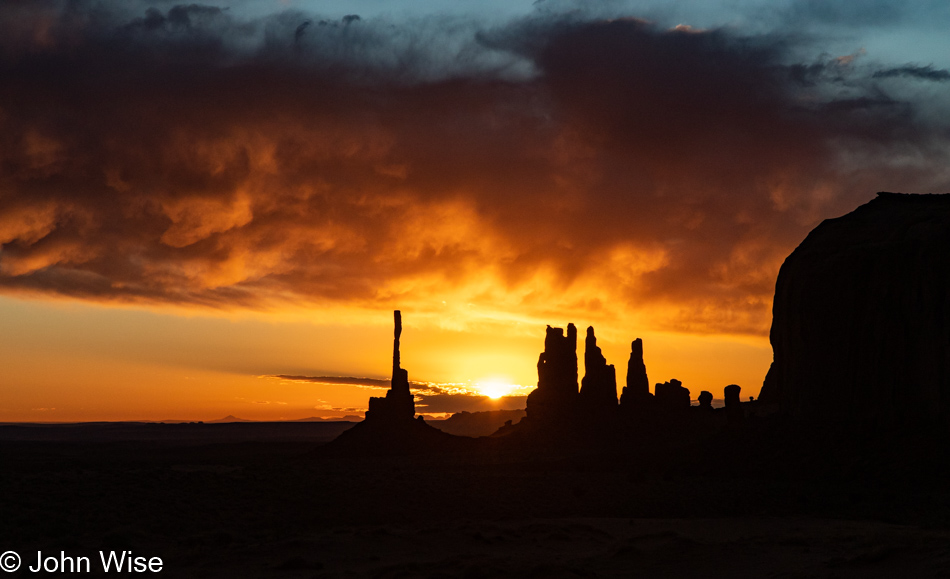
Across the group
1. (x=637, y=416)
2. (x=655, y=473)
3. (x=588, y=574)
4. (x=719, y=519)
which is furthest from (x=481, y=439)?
(x=588, y=574)

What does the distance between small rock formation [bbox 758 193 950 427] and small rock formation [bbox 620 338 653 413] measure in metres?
37.0

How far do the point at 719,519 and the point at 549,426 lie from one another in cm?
5035

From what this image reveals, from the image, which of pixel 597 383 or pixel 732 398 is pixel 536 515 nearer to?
pixel 732 398

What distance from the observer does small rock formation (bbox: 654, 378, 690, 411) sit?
83812 millimetres

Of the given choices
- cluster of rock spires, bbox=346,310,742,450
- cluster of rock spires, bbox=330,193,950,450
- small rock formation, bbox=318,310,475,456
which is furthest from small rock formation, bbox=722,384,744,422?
small rock formation, bbox=318,310,475,456

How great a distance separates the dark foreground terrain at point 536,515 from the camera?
19828 millimetres

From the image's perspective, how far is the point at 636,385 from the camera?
8831 cm

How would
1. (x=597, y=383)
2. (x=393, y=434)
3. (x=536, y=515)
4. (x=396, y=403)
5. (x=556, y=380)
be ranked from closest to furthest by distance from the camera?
1. (x=536, y=515)
2. (x=393, y=434)
3. (x=396, y=403)
4. (x=597, y=383)
5. (x=556, y=380)

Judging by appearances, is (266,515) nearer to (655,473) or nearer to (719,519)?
(719,519)

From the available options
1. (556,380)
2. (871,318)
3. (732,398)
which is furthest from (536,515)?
(556,380)

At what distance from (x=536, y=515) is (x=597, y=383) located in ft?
184

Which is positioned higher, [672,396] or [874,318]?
[874,318]

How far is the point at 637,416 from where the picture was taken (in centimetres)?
A: 8281

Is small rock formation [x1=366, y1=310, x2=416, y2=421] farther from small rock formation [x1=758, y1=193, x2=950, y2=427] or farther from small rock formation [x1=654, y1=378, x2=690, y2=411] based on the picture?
small rock formation [x1=758, y1=193, x2=950, y2=427]
